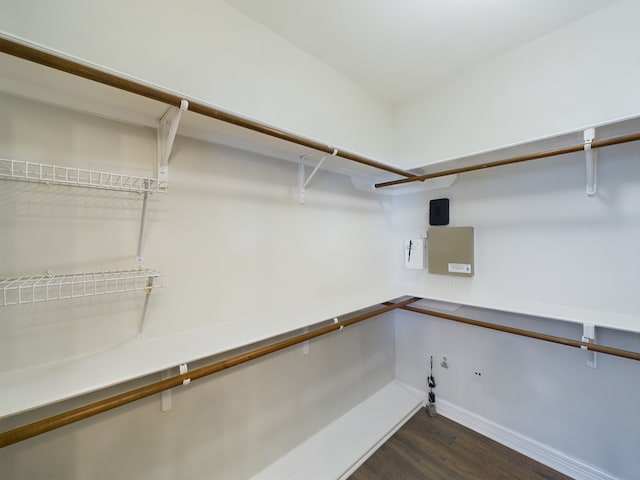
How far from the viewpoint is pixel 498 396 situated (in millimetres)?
1919

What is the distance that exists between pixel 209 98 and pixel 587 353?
2.67 metres

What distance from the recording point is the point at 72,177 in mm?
986

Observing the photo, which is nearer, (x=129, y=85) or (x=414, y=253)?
(x=129, y=85)

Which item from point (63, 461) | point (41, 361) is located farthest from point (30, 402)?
point (63, 461)

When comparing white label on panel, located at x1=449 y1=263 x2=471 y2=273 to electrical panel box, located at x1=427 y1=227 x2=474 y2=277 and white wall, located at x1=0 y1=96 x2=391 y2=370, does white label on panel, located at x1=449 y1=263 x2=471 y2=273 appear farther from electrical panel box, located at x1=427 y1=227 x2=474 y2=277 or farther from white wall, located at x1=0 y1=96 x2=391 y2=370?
white wall, located at x1=0 y1=96 x2=391 y2=370

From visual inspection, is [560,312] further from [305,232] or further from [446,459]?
[305,232]

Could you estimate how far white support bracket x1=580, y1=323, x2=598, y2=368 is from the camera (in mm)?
1388

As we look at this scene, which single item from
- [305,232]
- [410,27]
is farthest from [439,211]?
[410,27]

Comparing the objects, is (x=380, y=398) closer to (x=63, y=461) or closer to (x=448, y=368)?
(x=448, y=368)

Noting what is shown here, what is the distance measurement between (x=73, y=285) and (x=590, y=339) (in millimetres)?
2537

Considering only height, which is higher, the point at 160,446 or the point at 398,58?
the point at 398,58

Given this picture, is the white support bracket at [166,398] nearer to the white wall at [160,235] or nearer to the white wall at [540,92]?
the white wall at [160,235]

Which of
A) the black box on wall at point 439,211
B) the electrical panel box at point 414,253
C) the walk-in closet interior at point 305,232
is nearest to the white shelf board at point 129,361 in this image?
the walk-in closet interior at point 305,232

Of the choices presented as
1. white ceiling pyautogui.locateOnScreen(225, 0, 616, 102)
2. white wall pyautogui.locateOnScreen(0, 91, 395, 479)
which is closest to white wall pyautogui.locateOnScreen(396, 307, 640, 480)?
white wall pyautogui.locateOnScreen(0, 91, 395, 479)
